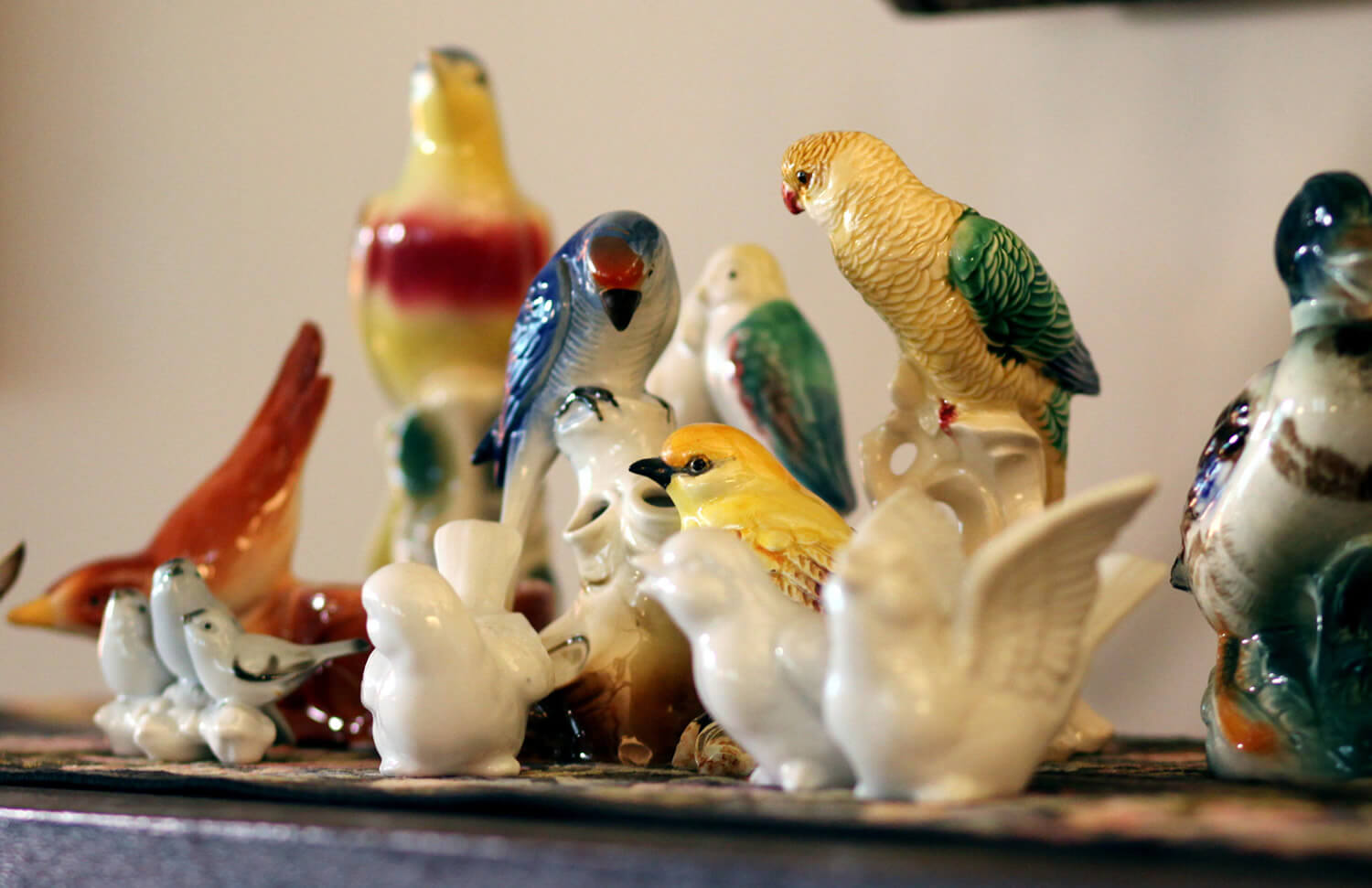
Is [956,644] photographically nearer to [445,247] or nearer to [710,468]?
[710,468]

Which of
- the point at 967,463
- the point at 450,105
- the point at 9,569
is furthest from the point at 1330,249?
the point at 9,569

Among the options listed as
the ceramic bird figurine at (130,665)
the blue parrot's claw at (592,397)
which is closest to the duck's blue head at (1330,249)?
the blue parrot's claw at (592,397)

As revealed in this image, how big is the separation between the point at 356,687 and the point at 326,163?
87 centimetres

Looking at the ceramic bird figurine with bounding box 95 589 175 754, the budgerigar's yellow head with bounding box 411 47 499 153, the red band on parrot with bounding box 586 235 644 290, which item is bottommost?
the ceramic bird figurine with bounding box 95 589 175 754

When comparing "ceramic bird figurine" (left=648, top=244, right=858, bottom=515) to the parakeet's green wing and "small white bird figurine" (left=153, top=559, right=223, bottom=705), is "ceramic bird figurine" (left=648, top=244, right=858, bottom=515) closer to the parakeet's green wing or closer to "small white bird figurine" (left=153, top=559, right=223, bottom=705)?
the parakeet's green wing

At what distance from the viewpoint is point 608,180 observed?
145 cm

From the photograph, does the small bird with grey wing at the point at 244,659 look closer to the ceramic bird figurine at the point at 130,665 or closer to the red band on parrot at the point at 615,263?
the ceramic bird figurine at the point at 130,665

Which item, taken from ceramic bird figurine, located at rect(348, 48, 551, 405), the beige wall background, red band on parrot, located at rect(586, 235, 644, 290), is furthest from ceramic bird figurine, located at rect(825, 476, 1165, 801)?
the beige wall background

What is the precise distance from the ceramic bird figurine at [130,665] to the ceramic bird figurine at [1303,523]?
22.5 inches

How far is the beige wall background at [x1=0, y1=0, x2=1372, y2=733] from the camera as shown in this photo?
1188 millimetres

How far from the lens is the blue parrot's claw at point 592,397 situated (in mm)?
810

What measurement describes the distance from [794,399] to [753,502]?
0.21 metres

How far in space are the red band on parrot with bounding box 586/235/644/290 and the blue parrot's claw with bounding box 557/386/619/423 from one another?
0.07 m

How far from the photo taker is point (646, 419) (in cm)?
82
